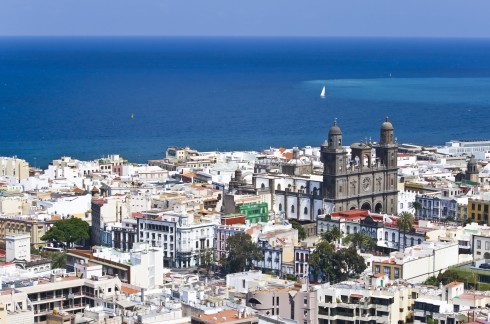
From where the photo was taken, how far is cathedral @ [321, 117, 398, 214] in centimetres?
7894

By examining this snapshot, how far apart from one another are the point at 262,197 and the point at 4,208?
53.3 feet

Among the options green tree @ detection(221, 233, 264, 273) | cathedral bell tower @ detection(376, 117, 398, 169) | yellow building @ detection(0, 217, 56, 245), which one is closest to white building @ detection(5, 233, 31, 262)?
yellow building @ detection(0, 217, 56, 245)

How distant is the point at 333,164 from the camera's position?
78.7 metres

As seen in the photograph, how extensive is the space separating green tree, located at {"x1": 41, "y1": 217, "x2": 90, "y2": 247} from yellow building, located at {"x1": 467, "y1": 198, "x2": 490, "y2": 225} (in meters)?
22.8

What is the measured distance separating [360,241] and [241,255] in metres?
6.48

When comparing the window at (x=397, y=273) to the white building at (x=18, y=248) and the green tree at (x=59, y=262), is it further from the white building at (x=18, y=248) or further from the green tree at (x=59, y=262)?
the white building at (x=18, y=248)

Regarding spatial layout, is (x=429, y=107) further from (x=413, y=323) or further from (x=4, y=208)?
(x=413, y=323)

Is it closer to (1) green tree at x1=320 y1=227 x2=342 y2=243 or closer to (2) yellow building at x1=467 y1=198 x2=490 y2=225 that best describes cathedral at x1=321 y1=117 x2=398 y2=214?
(2) yellow building at x1=467 y1=198 x2=490 y2=225

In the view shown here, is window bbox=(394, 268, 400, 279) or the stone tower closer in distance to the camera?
window bbox=(394, 268, 400, 279)

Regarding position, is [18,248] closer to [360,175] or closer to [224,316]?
[224,316]

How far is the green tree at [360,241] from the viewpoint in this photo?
6569 cm

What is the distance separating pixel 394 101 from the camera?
181250 mm

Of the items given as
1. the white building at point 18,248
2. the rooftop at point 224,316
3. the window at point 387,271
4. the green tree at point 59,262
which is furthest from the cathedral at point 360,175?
the rooftop at point 224,316

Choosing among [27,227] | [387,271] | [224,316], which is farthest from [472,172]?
[224,316]
